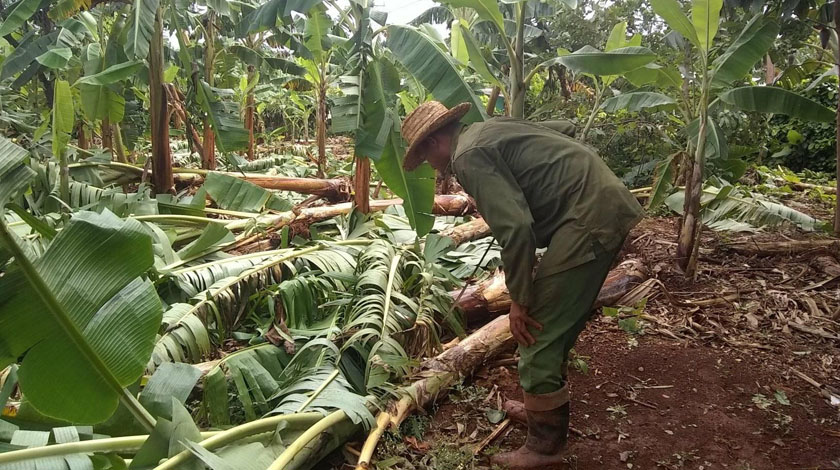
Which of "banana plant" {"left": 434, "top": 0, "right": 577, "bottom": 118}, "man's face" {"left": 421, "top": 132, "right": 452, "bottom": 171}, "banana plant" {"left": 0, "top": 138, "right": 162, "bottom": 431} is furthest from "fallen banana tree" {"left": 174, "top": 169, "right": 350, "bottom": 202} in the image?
"banana plant" {"left": 0, "top": 138, "right": 162, "bottom": 431}

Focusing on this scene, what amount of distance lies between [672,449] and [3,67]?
8.11 m

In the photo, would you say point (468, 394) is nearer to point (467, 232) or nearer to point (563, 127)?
point (563, 127)

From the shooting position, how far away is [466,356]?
3.05 m

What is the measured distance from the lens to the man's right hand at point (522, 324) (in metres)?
2.27

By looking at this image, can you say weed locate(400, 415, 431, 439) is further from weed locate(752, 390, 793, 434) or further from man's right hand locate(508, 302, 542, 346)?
weed locate(752, 390, 793, 434)

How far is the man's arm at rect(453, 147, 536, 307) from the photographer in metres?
2.05

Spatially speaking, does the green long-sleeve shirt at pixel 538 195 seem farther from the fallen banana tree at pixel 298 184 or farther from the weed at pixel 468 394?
the fallen banana tree at pixel 298 184

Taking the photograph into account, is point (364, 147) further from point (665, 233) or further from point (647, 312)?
point (665, 233)

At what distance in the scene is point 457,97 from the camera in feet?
12.0

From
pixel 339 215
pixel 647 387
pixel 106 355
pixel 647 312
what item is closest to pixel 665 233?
pixel 647 312

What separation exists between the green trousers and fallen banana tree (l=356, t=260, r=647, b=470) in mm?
644

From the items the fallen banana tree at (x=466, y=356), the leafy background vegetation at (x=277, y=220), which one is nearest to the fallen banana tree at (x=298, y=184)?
the leafy background vegetation at (x=277, y=220)

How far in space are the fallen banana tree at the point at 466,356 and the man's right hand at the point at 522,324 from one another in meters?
0.71

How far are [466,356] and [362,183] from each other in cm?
273
